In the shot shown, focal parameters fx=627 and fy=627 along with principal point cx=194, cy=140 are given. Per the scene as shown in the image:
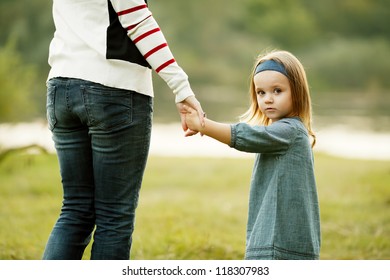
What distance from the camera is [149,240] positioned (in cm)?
300

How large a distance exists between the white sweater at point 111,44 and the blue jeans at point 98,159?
1.5 inches

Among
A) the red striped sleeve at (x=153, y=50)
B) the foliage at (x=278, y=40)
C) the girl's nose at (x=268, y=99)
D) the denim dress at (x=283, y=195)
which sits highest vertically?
the foliage at (x=278, y=40)

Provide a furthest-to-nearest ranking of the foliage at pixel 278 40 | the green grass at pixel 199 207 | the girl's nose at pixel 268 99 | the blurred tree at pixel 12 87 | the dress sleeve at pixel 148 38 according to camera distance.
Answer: the foliage at pixel 278 40, the blurred tree at pixel 12 87, the green grass at pixel 199 207, the girl's nose at pixel 268 99, the dress sleeve at pixel 148 38

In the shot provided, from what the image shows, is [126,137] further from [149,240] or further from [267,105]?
[149,240]

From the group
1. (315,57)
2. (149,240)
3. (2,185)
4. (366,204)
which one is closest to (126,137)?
(149,240)

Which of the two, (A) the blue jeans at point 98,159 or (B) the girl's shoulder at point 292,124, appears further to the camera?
(B) the girl's shoulder at point 292,124

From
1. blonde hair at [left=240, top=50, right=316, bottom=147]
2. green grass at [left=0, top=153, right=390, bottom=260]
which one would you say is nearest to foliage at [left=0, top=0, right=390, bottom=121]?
green grass at [left=0, top=153, right=390, bottom=260]

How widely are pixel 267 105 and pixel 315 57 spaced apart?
13.3m

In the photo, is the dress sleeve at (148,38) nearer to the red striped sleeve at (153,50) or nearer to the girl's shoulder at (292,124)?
the red striped sleeve at (153,50)

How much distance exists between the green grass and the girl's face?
1.01 m

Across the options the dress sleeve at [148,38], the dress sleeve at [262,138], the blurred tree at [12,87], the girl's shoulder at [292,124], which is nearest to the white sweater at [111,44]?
the dress sleeve at [148,38]

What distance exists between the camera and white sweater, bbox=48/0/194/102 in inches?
71.7

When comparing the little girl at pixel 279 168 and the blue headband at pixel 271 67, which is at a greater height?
the blue headband at pixel 271 67

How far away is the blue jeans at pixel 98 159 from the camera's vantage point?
6.03ft
